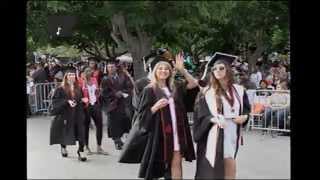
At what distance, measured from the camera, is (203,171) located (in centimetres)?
473

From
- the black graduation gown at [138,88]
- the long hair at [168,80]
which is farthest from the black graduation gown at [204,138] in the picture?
the black graduation gown at [138,88]

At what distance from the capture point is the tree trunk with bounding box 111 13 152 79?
4.56 meters

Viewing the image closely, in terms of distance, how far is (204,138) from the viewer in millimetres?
4699

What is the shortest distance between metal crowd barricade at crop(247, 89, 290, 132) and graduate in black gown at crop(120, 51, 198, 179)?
1108 millimetres

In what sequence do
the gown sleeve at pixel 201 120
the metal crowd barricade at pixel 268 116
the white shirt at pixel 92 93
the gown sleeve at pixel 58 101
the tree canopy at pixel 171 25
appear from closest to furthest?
the tree canopy at pixel 171 25 < the gown sleeve at pixel 201 120 < the gown sleeve at pixel 58 101 < the white shirt at pixel 92 93 < the metal crowd barricade at pixel 268 116

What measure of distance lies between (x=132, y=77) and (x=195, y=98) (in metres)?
0.62

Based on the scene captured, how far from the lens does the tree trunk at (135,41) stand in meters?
4.56

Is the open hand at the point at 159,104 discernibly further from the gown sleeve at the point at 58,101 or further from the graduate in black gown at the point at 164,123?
the gown sleeve at the point at 58,101

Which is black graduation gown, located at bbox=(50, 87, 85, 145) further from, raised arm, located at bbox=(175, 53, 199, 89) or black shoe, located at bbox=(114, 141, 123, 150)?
→ raised arm, located at bbox=(175, 53, 199, 89)

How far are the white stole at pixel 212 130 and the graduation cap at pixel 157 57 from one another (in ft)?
1.29

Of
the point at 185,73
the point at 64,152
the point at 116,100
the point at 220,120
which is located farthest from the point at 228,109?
the point at 64,152

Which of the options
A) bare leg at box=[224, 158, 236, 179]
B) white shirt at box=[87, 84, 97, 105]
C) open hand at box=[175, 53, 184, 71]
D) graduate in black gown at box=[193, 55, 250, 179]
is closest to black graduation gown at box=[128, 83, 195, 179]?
graduate in black gown at box=[193, 55, 250, 179]
